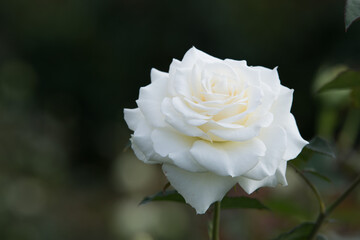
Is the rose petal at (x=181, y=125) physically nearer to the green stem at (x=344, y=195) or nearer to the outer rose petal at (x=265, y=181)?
the outer rose petal at (x=265, y=181)

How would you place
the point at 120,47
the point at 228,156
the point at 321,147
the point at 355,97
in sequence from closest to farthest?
the point at 228,156 < the point at 321,147 < the point at 355,97 < the point at 120,47

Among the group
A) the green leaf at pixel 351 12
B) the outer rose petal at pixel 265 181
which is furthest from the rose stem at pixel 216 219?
the green leaf at pixel 351 12

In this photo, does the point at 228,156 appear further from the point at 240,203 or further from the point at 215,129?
the point at 240,203

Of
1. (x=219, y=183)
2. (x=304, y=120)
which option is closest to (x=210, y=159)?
(x=219, y=183)

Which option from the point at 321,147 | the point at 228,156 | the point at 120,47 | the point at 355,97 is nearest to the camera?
the point at 228,156

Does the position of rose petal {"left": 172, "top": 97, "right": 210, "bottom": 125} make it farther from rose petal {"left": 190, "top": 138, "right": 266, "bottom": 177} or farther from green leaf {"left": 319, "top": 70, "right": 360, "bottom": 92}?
green leaf {"left": 319, "top": 70, "right": 360, "bottom": 92}

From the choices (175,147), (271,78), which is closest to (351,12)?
(271,78)

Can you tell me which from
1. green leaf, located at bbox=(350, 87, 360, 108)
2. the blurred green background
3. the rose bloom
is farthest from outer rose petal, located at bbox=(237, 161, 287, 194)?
the blurred green background
